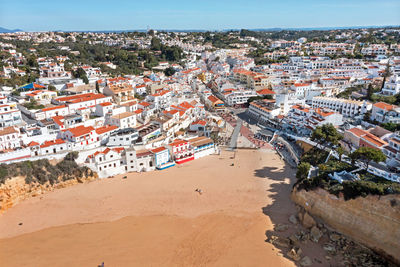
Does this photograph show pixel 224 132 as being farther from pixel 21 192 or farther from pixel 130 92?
pixel 21 192

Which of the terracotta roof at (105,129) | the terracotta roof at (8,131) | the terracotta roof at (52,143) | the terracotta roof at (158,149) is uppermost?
the terracotta roof at (8,131)

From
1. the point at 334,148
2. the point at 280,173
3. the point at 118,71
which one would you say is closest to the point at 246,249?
the point at 280,173

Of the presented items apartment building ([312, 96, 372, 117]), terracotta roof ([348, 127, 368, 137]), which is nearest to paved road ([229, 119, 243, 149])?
apartment building ([312, 96, 372, 117])

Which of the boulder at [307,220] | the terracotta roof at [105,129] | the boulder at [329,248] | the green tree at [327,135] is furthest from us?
the terracotta roof at [105,129]

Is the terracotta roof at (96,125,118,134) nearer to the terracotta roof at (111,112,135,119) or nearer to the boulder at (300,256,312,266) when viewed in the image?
the terracotta roof at (111,112,135,119)

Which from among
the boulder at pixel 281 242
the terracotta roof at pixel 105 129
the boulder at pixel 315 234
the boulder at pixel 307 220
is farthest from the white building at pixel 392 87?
the terracotta roof at pixel 105 129

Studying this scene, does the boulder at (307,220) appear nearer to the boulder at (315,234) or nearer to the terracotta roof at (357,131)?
the boulder at (315,234)

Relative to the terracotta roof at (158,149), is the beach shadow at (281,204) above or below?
below

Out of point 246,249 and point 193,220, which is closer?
point 246,249
